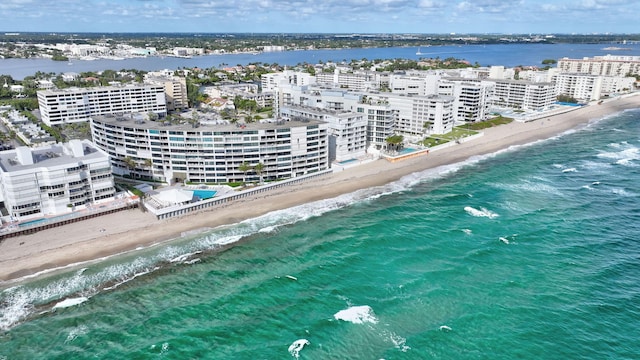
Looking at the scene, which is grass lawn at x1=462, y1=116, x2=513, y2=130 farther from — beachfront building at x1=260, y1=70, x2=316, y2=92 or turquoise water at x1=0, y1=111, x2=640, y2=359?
beachfront building at x1=260, y1=70, x2=316, y2=92

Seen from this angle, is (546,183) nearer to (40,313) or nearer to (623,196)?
(623,196)

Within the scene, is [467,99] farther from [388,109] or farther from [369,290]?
[369,290]

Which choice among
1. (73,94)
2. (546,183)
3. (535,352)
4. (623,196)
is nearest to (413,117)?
(546,183)

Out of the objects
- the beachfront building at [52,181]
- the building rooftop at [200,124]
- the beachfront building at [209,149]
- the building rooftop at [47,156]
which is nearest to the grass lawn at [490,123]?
the building rooftop at [200,124]

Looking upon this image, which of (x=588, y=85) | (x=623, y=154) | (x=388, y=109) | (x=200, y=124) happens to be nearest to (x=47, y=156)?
(x=200, y=124)

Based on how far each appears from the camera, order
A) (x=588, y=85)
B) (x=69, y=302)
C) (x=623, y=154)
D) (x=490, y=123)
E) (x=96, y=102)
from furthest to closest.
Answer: (x=588, y=85) → (x=490, y=123) → (x=96, y=102) → (x=623, y=154) → (x=69, y=302)
